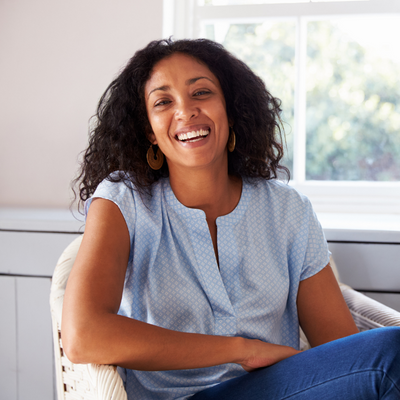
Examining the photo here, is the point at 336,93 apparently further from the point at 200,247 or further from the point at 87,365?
the point at 87,365

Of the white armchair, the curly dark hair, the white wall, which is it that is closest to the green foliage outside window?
the white wall

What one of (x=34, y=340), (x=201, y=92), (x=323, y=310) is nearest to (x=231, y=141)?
(x=201, y=92)

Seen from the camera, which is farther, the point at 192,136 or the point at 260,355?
the point at 192,136

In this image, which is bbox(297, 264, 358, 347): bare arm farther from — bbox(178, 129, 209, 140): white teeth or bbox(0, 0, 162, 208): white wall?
bbox(0, 0, 162, 208): white wall

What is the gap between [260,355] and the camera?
887 millimetres

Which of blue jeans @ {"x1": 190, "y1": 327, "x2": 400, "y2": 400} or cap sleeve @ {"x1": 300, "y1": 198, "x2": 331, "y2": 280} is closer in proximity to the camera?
blue jeans @ {"x1": 190, "y1": 327, "x2": 400, "y2": 400}

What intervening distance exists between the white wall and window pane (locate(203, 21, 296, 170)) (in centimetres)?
38

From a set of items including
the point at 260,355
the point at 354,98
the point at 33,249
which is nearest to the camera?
the point at 260,355

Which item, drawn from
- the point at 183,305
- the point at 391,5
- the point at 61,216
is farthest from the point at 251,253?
the point at 391,5

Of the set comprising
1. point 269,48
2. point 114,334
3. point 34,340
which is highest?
point 269,48

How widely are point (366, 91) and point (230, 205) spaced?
3.59 ft

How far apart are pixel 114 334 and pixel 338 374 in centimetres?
42

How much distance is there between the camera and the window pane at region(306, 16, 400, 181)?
72.0 inches

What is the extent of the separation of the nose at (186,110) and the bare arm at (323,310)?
524 mm
